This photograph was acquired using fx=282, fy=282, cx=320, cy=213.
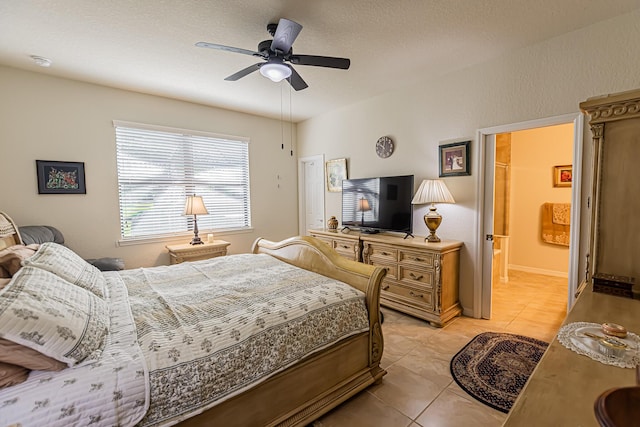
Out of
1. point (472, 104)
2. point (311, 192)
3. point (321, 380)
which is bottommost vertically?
point (321, 380)

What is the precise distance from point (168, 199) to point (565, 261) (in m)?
6.32

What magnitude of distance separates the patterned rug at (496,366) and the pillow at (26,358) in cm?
240

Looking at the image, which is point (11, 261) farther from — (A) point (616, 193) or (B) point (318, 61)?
(A) point (616, 193)

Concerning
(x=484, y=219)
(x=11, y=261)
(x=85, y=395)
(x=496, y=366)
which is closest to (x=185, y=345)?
(x=85, y=395)

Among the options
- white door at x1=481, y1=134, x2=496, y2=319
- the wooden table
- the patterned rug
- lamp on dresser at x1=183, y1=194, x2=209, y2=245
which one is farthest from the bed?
white door at x1=481, y1=134, x2=496, y2=319

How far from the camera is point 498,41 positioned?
259 centimetres

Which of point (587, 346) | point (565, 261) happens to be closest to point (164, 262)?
point (587, 346)

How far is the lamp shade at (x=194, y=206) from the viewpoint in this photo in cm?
395

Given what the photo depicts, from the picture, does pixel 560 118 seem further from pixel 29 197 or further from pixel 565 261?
pixel 29 197

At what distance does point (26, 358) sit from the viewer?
1.04 m

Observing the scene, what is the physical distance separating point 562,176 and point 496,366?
386cm

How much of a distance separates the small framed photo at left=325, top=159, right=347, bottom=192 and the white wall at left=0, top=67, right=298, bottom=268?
5.82 ft

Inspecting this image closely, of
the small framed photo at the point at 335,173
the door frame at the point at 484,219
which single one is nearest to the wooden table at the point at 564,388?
the door frame at the point at 484,219

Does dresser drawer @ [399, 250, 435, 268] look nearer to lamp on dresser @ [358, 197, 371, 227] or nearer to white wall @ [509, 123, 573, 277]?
lamp on dresser @ [358, 197, 371, 227]
